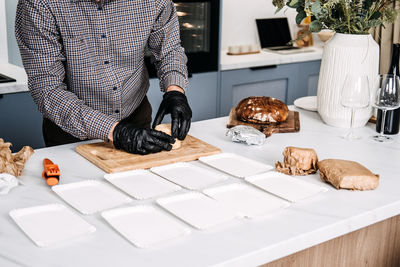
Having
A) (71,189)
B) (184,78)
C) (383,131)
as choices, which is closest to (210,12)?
(184,78)

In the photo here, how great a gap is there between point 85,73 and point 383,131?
1.12 meters

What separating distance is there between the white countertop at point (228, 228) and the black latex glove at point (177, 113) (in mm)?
155

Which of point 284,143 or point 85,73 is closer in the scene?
point 284,143

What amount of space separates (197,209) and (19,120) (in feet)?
5.61

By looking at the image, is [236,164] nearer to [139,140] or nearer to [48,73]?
[139,140]

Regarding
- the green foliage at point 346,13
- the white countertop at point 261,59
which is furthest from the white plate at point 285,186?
the white countertop at point 261,59

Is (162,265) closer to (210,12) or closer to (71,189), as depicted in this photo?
(71,189)

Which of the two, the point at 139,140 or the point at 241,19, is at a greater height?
the point at 241,19

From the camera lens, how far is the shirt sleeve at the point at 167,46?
1910 millimetres

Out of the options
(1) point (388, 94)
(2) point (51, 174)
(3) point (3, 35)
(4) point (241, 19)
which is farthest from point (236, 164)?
(4) point (241, 19)

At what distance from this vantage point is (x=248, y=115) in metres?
1.81

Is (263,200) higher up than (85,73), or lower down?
lower down

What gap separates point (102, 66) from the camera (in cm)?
184

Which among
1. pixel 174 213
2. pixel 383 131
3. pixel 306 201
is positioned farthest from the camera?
pixel 383 131
